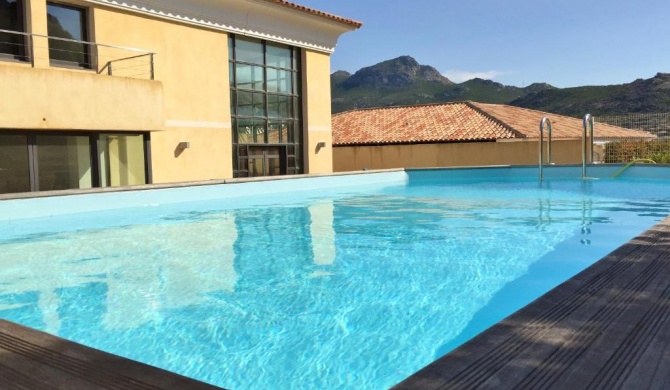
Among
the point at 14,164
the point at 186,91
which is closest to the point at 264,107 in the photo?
the point at 186,91

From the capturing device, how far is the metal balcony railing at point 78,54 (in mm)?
13008

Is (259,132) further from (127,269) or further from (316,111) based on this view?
(127,269)

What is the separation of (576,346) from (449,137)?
1062 inches

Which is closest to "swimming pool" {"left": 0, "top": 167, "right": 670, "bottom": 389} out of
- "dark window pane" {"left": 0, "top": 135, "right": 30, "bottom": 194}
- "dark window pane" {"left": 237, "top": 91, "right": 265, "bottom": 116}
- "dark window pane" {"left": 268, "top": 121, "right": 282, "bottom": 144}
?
"dark window pane" {"left": 0, "top": 135, "right": 30, "bottom": 194}

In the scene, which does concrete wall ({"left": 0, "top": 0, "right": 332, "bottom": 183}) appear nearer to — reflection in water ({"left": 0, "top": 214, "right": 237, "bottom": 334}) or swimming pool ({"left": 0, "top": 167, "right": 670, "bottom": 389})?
swimming pool ({"left": 0, "top": 167, "right": 670, "bottom": 389})

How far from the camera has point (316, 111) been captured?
72.1 feet

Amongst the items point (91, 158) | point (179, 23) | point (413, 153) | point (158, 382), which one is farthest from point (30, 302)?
point (413, 153)

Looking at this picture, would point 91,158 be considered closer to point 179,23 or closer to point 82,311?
point 179,23

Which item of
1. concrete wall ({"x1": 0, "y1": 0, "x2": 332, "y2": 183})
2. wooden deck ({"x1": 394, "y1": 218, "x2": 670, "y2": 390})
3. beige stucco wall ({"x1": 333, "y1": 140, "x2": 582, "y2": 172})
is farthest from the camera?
beige stucco wall ({"x1": 333, "y1": 140, "x2": 582, "y2": 172})

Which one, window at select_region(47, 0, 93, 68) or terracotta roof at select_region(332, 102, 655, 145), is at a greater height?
window at select_region(47, 0, 93, 68)

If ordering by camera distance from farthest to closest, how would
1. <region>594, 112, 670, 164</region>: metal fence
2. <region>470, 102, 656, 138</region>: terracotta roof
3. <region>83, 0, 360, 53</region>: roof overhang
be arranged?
<region>470, 102, 656, 138</region>: terracotta roof < <region>594, 112, 670, 164</region>: metal fence < <region>83, 0, 360, 53</region>: roof overhang

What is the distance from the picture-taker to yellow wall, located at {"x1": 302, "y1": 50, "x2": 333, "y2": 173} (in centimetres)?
2148

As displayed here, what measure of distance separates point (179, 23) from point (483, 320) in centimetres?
1514

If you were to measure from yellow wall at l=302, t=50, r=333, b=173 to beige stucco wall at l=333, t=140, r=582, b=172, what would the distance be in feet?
25.9
